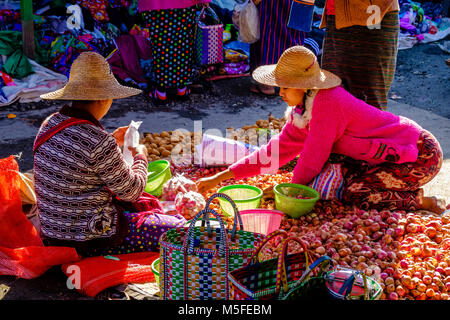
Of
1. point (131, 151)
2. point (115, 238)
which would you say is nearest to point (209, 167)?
point (131, 151)

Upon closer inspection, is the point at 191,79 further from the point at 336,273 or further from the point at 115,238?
the point at 336,273

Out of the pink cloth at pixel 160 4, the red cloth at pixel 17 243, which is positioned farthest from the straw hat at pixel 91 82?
the pink cloth at pixel 160 4

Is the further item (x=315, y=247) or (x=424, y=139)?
(x=424, y=139)

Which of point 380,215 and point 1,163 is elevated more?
point 1,163

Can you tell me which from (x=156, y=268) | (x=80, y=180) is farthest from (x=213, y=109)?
(x=156, y=268)

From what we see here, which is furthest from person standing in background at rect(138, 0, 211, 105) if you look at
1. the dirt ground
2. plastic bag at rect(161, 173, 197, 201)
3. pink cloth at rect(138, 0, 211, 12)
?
plastic bag at rect(161, 173, 197, 201)

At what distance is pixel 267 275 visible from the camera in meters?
1.78

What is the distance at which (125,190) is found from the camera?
7.81 feet

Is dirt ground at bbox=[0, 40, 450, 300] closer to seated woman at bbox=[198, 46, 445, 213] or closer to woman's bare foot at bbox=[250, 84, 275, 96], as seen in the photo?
woman's bare foot at bbox=[250, 84, 275, 96]

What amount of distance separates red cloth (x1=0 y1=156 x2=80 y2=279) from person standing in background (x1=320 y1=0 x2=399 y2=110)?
218 centimetres

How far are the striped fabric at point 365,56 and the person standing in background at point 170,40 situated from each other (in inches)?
80.2

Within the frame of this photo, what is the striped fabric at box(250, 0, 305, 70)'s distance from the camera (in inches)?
213
